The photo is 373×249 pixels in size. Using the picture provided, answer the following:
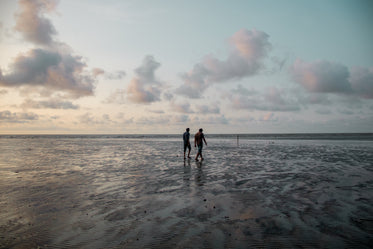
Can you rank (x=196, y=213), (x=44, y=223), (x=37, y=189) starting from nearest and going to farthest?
(x=44, y=223) → (x=196, y=213) → (x=37, y=189)

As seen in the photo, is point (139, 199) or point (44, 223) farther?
point (139, 199)

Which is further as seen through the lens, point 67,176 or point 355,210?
point 67,176

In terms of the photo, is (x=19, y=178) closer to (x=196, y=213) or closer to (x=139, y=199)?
(x=139, y=199)

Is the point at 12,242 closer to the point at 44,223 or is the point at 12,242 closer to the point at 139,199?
the point at 44,223

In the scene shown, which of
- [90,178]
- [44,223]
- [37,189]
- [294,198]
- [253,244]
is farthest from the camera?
[90,178]

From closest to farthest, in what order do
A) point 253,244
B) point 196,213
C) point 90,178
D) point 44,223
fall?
point 253,244, point 44,223, point 196,213, point 90,178

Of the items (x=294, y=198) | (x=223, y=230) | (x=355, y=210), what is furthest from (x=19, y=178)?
(x=355, y=210)

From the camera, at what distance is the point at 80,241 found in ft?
15.1

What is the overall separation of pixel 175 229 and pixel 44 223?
3.51 metres

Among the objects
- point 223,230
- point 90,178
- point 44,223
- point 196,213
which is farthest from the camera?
point 90,178

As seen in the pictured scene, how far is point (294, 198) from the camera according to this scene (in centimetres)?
761

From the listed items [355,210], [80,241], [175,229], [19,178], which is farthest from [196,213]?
[19,178]

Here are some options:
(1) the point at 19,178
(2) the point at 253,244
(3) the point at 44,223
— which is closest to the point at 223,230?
(2) the point at 253,244

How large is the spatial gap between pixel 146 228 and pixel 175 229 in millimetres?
721
